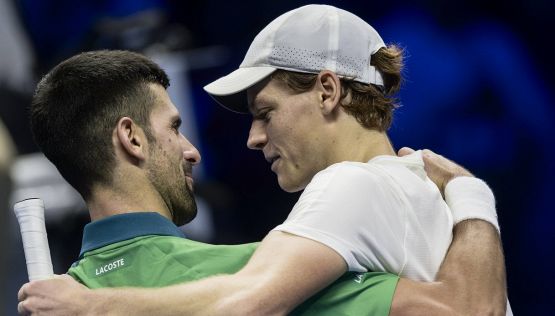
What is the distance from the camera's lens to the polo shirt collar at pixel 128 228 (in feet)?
8.70

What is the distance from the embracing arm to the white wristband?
0.51 m

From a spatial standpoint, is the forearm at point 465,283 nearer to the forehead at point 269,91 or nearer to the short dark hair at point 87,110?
the forehead at point 269,91

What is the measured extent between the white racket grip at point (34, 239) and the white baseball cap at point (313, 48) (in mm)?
629

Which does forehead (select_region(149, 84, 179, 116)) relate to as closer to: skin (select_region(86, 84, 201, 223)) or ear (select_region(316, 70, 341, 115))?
skin (select_region(86, 84, 201, 223))

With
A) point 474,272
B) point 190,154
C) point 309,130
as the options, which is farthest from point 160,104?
point 474,272

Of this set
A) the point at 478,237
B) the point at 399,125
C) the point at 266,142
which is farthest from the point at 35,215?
the point at 399,125

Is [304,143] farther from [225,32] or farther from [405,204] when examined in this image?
[225,32]

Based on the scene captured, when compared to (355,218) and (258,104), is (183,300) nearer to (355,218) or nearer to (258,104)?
(355,218)

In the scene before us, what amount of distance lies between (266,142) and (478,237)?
2.10 ft

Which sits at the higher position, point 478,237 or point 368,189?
point 368,189

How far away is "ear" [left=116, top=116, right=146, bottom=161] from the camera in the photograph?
2.79m

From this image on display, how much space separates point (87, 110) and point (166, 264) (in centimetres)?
51

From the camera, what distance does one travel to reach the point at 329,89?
2.90m

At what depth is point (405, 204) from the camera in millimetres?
2592
